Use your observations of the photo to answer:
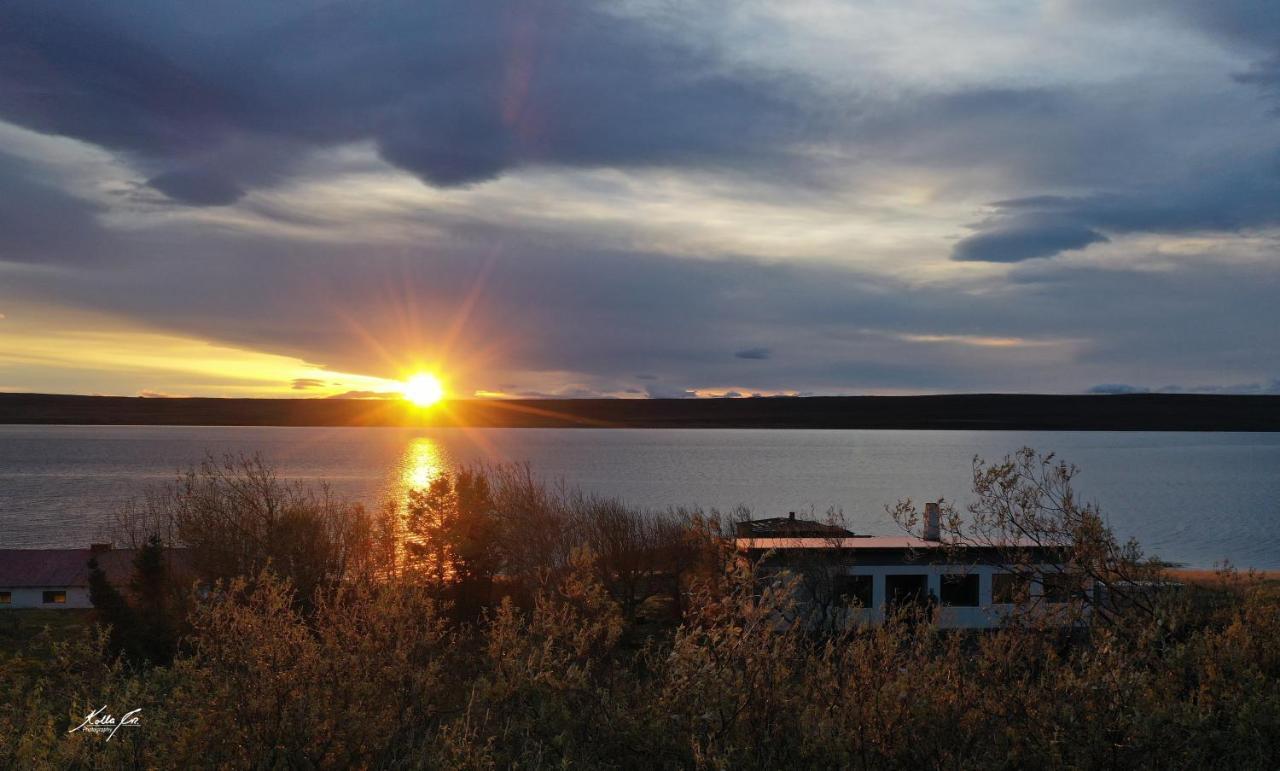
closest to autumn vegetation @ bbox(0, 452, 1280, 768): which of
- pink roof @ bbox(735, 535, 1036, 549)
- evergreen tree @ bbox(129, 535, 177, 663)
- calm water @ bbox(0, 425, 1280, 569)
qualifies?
pink roof @ bbox(735, 535, 1036, 549)

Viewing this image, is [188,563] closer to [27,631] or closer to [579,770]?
[27,631]

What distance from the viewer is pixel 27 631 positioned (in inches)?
1871

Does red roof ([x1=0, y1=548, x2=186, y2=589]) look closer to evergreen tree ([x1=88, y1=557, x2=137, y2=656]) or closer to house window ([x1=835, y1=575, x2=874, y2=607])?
evergreen tree ([x1=88, y1=557, x2=137, y2=656])

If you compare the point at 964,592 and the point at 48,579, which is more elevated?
the point at 964,592

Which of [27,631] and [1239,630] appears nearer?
[1239,630]

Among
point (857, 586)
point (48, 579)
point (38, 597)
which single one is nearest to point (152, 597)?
point (857, 586)

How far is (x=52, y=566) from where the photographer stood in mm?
63438

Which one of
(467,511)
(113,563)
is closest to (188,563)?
(467,511)

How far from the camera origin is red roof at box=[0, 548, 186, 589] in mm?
61406

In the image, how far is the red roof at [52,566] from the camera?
61.4 m

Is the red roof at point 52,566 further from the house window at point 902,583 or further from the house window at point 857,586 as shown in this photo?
the house window at point 902,583

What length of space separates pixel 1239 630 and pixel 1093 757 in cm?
344

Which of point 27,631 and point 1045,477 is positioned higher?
point 1045,477

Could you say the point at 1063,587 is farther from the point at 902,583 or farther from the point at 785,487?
the point at 785,487
